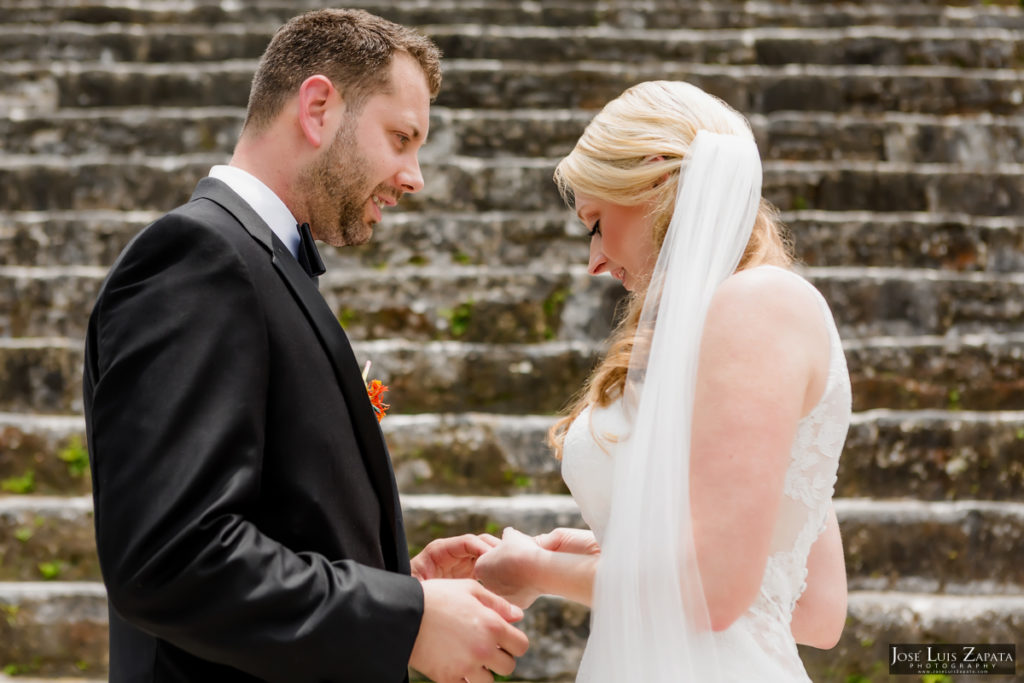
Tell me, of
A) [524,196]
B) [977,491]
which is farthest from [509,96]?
[977,491]

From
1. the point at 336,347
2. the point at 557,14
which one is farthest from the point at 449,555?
the point at 557,14

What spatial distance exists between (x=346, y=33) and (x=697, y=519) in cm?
107

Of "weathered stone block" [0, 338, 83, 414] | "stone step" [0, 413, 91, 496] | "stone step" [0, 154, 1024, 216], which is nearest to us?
"stone step" [0, 413, 91, 496]

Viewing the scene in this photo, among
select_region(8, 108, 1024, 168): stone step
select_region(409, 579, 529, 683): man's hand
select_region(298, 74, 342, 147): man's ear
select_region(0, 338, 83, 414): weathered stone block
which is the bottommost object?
select_region(0, 338, 83, 414): weathered stone block

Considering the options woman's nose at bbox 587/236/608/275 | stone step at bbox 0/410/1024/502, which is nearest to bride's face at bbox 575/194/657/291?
woman's nose at bbox 587/236/608/275

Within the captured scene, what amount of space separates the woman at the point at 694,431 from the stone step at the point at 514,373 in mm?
2060

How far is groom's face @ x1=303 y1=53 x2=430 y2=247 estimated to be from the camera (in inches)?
69.6

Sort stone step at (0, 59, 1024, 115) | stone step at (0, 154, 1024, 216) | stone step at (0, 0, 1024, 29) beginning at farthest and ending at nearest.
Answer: stone step at (0, 0, 1024, 29) → stone step at (0, 59, 1024, 115) → stone step at (0, 154, 1024, 216)

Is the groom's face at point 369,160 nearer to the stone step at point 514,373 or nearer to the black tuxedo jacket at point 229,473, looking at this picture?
the black tuxedo jacket at point 229,473

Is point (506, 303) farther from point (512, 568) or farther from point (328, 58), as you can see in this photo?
point (328, 58)

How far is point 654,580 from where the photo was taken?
1.67m

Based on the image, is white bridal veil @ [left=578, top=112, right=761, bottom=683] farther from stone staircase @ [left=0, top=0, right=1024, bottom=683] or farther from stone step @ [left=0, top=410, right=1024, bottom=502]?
stone step @ [left=0, top=410, right=1024, bottom=502]

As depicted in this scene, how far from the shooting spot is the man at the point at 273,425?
4.48 ft

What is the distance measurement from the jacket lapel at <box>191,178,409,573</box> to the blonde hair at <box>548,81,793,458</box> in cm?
50
